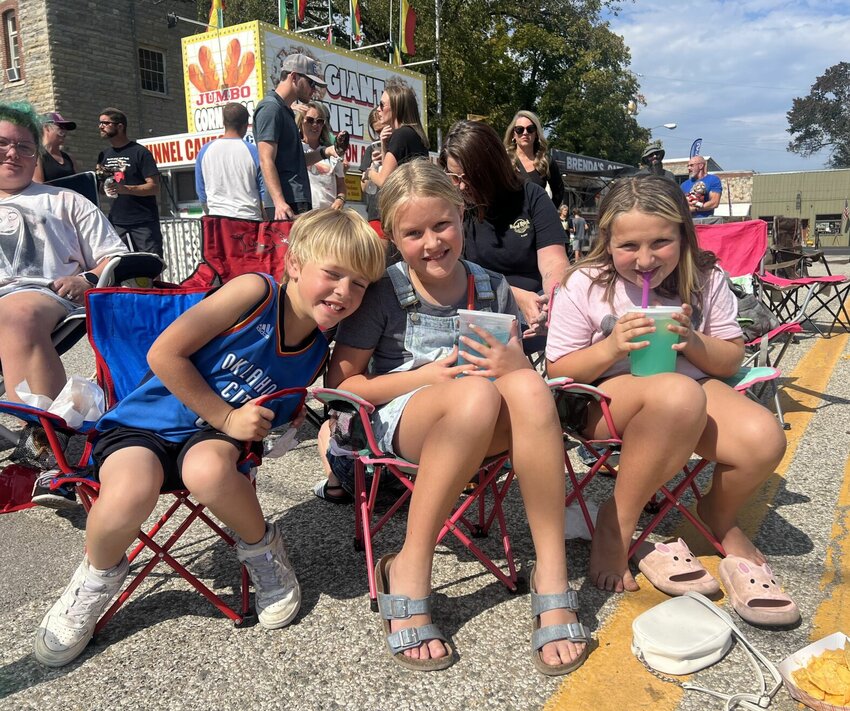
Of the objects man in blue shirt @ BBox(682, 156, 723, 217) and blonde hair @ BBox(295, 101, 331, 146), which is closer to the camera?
blonde hair @ BBox(295, 101, 331, 146)

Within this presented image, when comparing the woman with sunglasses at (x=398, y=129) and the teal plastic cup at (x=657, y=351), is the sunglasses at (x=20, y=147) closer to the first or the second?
the woman with sunglasses at (x=398, y=129)

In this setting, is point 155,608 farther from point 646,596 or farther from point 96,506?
point 646,596

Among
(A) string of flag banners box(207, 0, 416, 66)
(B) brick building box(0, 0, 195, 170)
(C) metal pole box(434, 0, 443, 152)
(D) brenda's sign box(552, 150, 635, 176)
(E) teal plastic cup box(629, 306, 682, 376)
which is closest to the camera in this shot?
(E) teal plastic cup box(629, 306, 682, 376)

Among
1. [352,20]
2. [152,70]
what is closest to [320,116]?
[352,20]

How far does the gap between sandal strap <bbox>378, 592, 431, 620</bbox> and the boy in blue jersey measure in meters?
0.33

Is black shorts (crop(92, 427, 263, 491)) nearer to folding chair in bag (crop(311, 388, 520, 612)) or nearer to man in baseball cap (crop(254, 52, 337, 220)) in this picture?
folding chair in bag (crop(311, 388, 520, 612))

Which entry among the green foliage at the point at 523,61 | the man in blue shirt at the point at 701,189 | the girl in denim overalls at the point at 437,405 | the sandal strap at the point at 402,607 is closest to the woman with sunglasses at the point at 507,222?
the girl in denim overalls at the point at 437,405

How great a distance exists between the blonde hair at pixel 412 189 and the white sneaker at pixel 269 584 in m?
1.10

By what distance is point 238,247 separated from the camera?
3227 millimetres

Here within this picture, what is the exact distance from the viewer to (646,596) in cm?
219

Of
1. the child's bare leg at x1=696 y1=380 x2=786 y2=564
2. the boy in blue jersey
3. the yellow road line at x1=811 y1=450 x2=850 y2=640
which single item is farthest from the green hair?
the yellow road line at x1=811 y1=450 x2=850 y2=640

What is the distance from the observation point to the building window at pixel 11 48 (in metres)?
17.3

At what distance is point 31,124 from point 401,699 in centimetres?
305

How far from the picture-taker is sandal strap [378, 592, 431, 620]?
1886 millimetres
